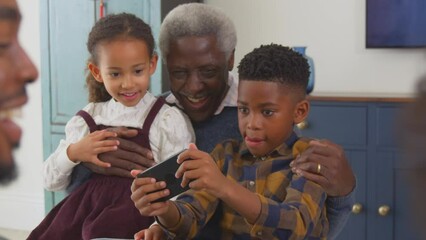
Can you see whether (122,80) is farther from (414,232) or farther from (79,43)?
(79,43)

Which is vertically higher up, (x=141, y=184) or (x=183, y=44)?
(x=183, y=44)

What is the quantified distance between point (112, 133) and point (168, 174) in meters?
0.40

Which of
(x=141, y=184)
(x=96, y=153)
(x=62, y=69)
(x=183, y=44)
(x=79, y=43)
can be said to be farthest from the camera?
(x=79, y=43)

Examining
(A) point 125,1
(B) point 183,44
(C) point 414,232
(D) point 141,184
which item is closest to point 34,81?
(C) point 414,232

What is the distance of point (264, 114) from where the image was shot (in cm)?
104

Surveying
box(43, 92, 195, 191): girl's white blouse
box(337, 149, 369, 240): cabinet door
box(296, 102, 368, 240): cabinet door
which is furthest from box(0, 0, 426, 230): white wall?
box(43, 92, 195, 191): girl's white blouse

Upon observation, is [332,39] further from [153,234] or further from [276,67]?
[153,234]

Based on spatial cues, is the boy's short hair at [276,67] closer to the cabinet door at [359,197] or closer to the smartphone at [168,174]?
the smartphone at [168,174]

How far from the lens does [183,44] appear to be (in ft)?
4.43

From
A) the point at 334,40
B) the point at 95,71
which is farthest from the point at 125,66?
the point at 334,40

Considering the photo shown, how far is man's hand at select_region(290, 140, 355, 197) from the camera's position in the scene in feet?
3.34

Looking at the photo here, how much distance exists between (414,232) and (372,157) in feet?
9.25

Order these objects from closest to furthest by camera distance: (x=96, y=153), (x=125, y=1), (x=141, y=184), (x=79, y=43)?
(x=141, y=184)
(x=96, y=153)
(x=79, y=43)
(x=125, y=1)

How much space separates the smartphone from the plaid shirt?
0.13m
